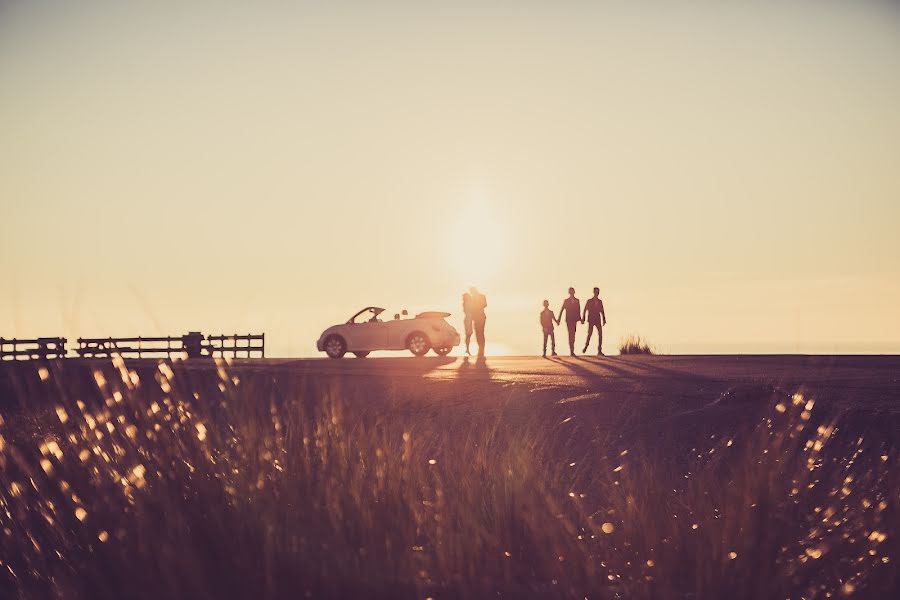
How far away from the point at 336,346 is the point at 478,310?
5394 mm

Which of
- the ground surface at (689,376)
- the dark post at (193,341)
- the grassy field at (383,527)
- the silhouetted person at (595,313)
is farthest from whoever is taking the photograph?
the dark post at (193,341)

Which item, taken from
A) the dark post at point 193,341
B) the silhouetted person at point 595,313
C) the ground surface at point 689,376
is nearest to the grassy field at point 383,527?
the ground surface at point 689,376

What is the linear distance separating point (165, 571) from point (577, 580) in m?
2.26

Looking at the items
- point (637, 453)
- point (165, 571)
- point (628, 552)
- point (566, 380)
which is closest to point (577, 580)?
point (628, 552)

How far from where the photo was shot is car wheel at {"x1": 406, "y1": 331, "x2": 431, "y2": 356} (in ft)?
99.4

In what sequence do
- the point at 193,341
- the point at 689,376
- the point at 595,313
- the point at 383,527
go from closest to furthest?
1. the point at 383,527
2. the point at 689,376
3. the point at 595,313
4. the point at 193,341

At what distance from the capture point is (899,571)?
518cm

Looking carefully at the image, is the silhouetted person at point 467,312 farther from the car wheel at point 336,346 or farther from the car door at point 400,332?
the car wheel at point 336,346

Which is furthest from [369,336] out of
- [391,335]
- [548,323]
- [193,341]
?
[193,341]

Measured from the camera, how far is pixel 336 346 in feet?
105

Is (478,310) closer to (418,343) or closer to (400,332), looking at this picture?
(418,343)

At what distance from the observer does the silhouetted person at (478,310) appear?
29.5 metres

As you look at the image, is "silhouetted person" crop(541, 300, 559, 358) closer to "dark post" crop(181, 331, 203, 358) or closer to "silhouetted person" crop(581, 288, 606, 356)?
"silhouetted person" crop(581, 288, 606, 356)

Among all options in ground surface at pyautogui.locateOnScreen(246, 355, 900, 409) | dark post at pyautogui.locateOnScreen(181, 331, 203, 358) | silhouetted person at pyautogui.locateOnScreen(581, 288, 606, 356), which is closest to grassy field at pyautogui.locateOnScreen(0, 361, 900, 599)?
ground surface at pyautogui.locateOnScreen(246, 355, 900, 409)
